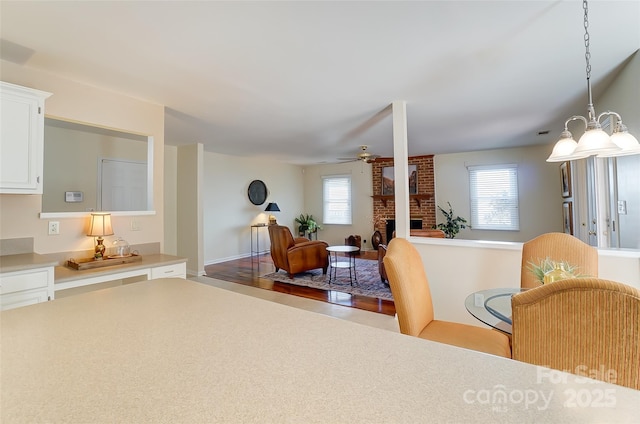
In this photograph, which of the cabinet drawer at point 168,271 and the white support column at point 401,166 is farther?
the white support column at point 401,166

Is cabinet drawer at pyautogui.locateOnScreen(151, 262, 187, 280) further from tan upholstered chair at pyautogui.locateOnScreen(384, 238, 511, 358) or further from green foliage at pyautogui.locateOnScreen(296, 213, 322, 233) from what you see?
green foliage at pyautogui.locateOnScreen(296, 213, 322, 233)

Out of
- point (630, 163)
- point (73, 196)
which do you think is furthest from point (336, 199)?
point (630, 163)

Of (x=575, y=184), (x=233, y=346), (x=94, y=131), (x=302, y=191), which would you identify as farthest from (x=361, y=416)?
(x=302, y=191)

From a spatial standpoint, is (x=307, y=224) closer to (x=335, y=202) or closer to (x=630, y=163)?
(x=335, y=202)

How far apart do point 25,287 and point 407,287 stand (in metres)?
2.45

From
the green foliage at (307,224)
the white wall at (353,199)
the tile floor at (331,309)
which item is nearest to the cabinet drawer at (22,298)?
the tile floor at (331,309)

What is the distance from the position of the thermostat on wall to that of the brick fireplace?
6.01 m

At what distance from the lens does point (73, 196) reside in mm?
3895

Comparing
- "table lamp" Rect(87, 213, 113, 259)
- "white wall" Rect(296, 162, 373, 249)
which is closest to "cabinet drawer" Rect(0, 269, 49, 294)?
"table lamp" Rect(87, 213, 113, 259)

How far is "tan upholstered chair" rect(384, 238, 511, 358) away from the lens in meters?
1.57

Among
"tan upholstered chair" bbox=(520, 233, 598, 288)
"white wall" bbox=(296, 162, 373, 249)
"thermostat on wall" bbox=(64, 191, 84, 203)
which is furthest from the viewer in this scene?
"white wall" bbox=(296, 162, 373, 249)

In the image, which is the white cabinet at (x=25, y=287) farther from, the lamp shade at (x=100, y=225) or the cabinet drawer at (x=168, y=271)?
the cabinet drawer at (x=168, y=271)

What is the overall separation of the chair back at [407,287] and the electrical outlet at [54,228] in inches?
109

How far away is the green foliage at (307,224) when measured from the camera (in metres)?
8.02
